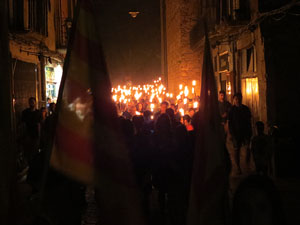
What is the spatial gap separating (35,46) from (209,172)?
1401 cm

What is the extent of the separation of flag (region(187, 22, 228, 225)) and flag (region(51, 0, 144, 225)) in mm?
615

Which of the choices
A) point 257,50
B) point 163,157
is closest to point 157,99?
point 257,50

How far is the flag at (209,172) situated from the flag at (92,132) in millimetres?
615

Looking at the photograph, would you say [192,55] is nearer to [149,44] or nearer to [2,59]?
[2,59]

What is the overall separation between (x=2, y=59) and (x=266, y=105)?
831 centimetres

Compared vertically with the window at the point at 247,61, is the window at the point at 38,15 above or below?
above

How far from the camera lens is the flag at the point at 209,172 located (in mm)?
4164

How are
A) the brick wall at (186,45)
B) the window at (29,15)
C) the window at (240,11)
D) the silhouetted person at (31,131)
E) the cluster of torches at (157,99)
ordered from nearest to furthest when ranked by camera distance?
the silhouetted person at (31,131) → the window at (240,11) → the cluster of torches at (157,99) → the window at (29,15) → the brick wall at (186,45)

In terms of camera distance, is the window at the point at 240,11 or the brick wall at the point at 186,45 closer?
the window at the point at 240,11

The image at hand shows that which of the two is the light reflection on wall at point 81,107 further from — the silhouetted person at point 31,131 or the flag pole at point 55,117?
the silhouetted person at point 31,131

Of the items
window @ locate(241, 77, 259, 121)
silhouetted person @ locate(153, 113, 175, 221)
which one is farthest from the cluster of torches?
silhouetted person @ locate(153, 113, 175, 221)

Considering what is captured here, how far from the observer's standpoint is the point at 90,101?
14.3 ft

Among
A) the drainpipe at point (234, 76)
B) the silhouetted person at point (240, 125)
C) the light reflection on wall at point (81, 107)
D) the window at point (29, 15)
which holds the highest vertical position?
the window at point (29, 15)

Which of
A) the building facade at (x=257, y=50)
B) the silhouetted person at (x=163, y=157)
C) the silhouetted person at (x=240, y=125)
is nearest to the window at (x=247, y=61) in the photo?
the building facade at (x=257, y=50)
